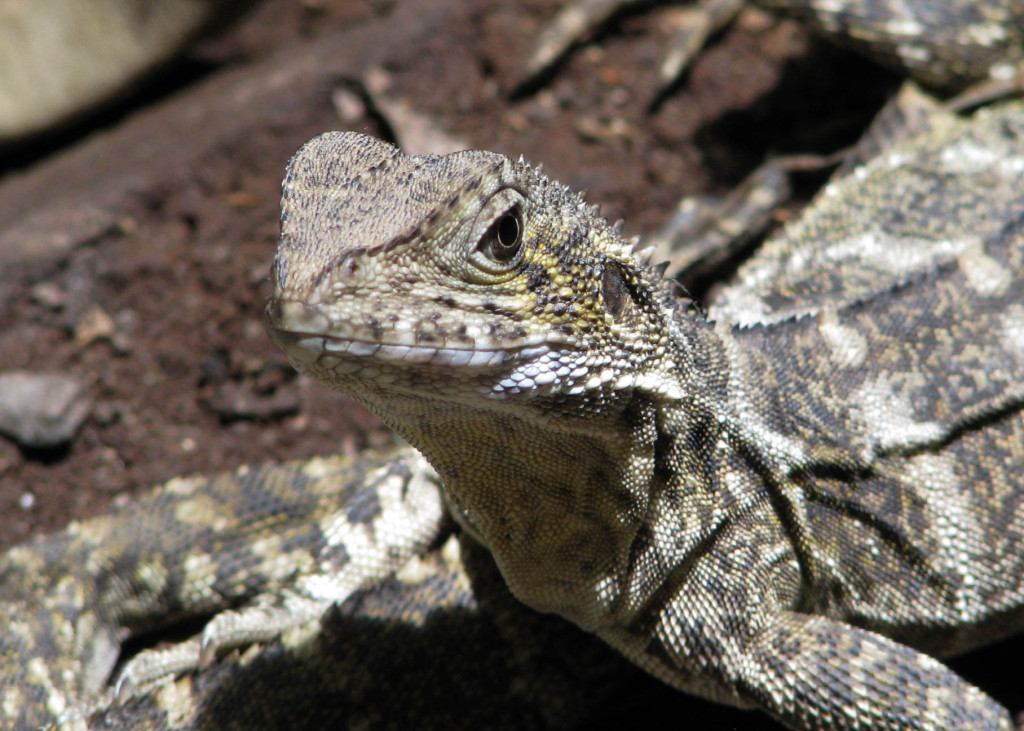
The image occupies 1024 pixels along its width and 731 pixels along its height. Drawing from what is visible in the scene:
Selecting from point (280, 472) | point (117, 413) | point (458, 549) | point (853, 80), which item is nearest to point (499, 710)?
point (458, 549)

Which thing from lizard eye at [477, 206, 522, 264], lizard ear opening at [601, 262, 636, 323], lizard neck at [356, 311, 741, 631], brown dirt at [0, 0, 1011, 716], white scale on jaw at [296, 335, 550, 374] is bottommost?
brown dirt at [0, 0, 1011, 716]

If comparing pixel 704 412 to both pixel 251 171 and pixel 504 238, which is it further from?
pixel 251 171

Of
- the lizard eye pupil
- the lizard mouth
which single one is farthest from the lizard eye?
the lizard mouth

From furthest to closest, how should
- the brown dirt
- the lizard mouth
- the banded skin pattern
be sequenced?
the brown dirt < the banded skin pattern < the lizard mouth

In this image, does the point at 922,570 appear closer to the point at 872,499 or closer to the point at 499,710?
the point at 872,499

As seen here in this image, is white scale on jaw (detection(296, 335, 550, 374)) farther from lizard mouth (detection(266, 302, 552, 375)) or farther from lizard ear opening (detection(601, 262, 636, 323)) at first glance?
lizard ear opening (detection(601, 262, 636, 323))

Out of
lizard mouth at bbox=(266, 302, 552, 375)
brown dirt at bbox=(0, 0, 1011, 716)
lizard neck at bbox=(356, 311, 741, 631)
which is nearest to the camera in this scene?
lizard mouth at bbox=(266, 302, 552, 375)

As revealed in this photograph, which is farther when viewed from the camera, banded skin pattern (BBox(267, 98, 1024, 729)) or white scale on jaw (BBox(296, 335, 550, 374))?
banded skin pattern (BBox(267, 98, 1024, 729))

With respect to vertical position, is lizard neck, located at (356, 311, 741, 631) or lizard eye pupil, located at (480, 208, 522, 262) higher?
lizard eye pupil, located at (480, 208, 522, 262)
